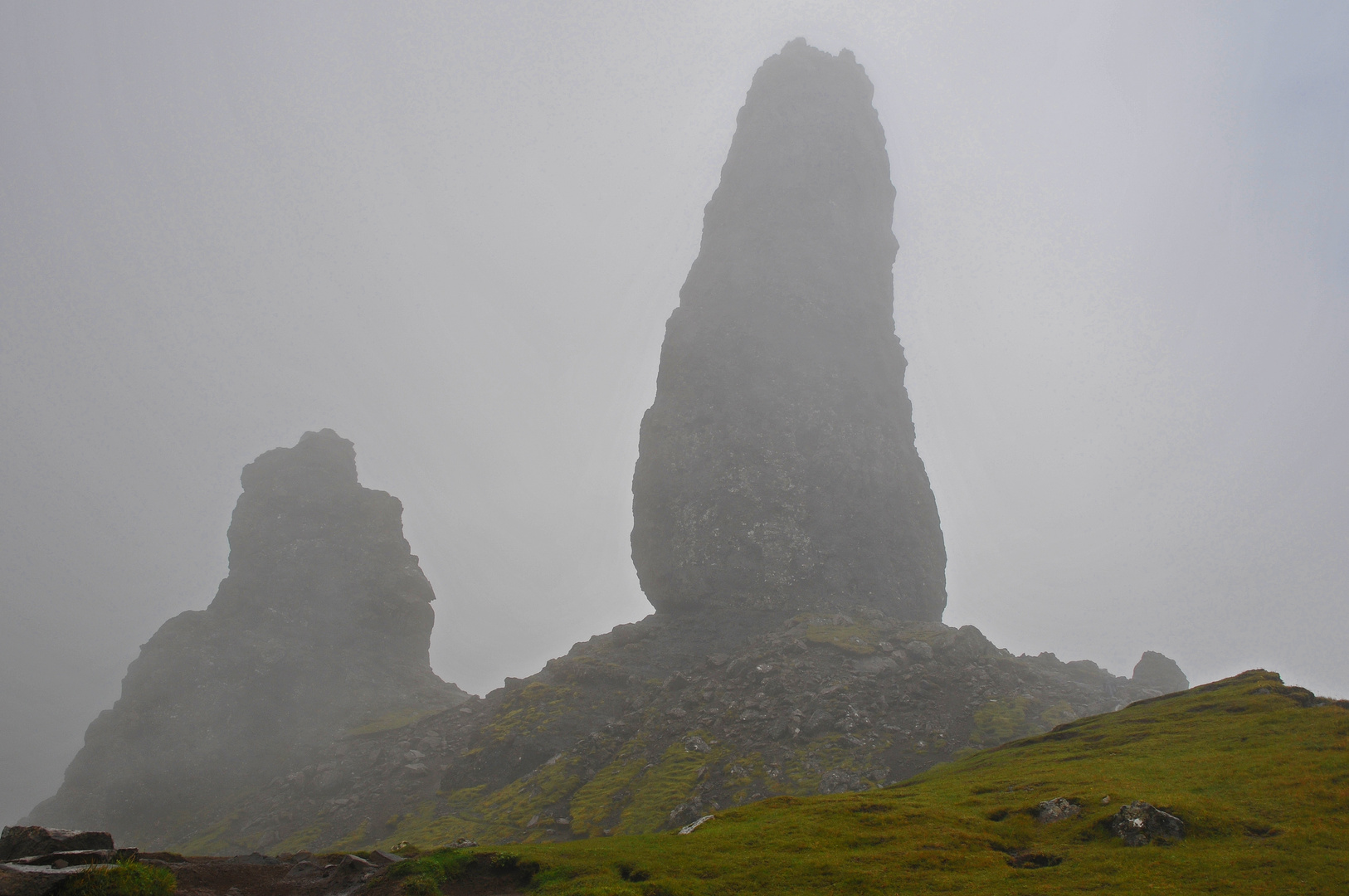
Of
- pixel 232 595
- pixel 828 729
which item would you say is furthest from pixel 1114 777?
pixel 232 595

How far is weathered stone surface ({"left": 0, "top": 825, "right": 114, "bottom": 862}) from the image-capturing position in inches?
796

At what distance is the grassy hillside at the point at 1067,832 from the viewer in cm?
1762

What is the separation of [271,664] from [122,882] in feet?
223

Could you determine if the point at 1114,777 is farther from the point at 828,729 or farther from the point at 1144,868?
the point at 828,729

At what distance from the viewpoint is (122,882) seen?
17.1 m

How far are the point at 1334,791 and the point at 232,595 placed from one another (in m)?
92.0

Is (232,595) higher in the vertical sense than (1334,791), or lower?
higher

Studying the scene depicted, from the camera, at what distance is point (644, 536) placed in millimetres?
70625

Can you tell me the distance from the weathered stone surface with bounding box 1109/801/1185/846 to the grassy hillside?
314 mm

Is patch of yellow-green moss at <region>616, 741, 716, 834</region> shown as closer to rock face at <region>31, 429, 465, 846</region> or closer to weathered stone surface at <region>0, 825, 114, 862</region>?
weathered stone surface at <region>0, 825, 114, 862</region>

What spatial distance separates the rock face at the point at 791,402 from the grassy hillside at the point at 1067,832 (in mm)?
33749

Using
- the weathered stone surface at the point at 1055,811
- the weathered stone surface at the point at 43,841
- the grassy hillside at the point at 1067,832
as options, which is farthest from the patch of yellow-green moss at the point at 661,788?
the weathered stone surface at the point at 43,841

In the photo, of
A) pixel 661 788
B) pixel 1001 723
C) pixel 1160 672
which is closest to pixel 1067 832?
pixel 661 788

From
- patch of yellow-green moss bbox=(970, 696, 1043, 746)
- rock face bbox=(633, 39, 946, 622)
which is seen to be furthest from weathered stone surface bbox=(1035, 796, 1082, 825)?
rock face bbox=(633, 39, 946, 622)
